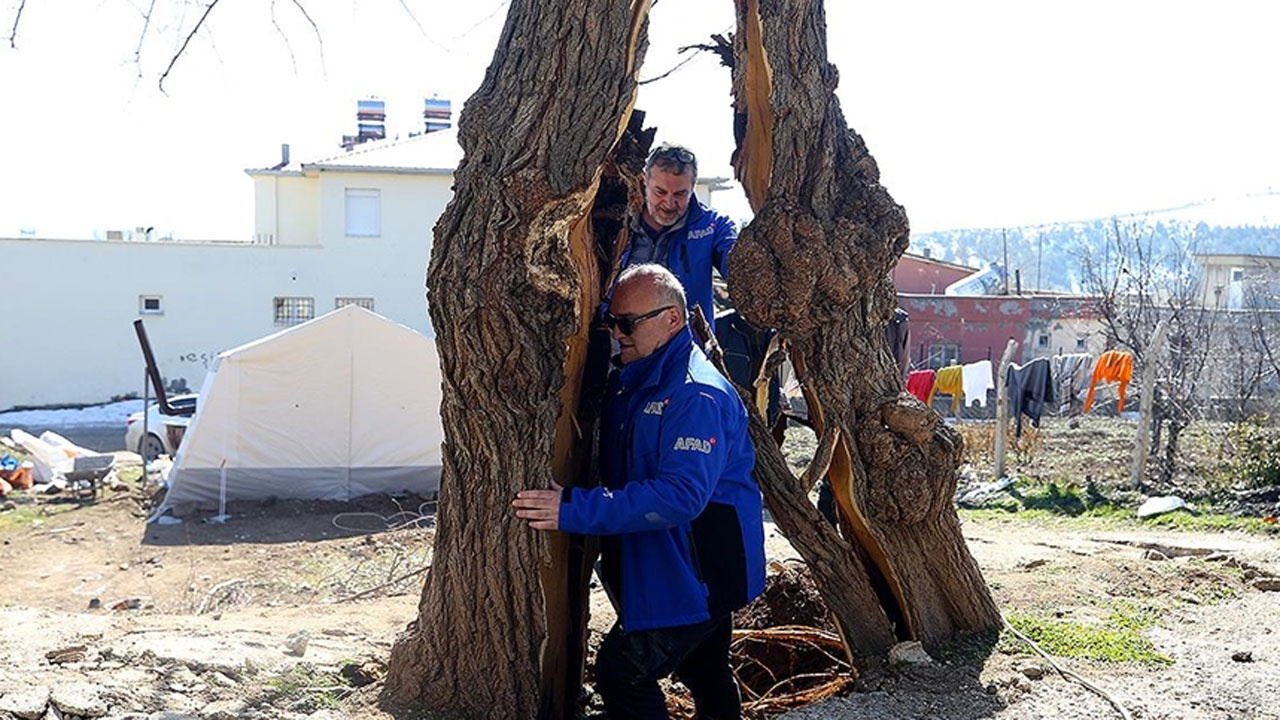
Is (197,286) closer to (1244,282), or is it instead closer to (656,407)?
(1244,282)

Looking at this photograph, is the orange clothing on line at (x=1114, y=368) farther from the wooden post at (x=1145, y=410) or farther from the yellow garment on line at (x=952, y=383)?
the wooden post at (x=1145, y=410)

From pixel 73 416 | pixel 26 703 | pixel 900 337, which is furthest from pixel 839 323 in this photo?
pixel 73 416

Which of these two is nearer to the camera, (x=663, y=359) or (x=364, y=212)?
(x=663, y=359)

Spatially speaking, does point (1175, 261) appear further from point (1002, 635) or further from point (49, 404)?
point (49, 404)

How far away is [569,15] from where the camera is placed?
12.8ft

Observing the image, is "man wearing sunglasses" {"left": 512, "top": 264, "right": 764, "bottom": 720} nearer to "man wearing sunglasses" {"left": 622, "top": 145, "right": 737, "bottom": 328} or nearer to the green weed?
"man wearing sunglasses" {"left": 622, "top": 145, "right": 737, "bottom": 328}

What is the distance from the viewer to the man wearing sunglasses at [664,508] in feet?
11.1

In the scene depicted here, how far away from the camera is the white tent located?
13.2 metres

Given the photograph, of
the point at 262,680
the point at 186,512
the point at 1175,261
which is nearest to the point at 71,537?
the point at 186,512

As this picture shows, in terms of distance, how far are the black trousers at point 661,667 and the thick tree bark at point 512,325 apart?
37 cm

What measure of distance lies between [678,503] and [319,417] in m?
11.0

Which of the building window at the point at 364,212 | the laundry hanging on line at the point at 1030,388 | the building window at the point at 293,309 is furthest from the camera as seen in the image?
the building window at the point at 364,212

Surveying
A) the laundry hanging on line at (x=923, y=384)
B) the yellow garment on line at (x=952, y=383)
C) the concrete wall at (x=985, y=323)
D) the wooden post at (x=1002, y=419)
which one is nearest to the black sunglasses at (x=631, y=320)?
the wooden post at (x=1002, y=419)

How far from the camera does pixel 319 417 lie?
13625mm
